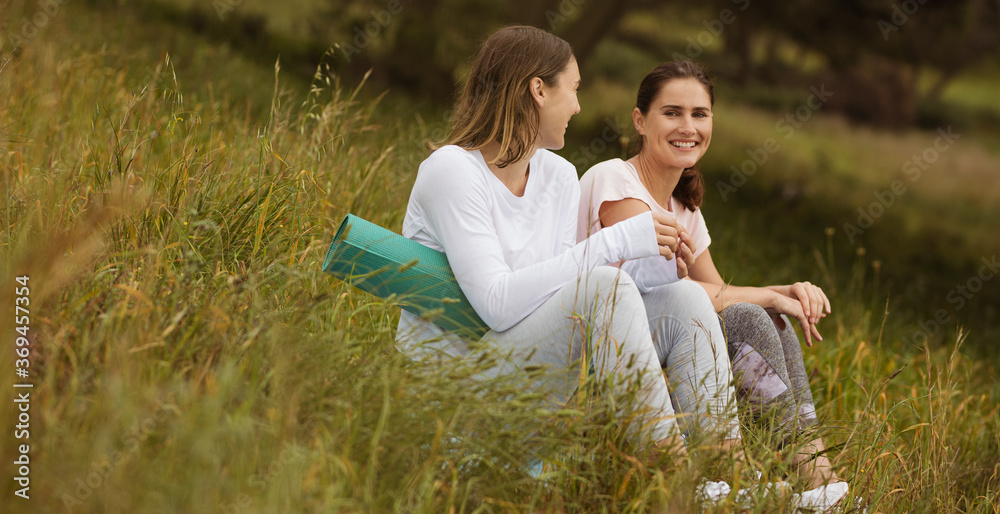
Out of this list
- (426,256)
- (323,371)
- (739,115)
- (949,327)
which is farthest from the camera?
(739,115)

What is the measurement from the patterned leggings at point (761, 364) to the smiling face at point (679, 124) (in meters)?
0.61

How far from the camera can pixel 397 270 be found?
Result: 2.30m

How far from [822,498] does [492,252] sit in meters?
1.09

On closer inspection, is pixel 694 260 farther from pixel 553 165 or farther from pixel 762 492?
pixel 762 492

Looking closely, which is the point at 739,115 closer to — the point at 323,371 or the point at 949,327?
the point at 949,327

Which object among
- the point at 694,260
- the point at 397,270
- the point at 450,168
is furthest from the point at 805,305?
the point at 397,270

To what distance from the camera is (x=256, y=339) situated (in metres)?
1.99

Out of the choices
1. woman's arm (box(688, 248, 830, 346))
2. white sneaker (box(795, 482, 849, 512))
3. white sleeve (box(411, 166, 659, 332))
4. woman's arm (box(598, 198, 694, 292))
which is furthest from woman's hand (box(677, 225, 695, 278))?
white sneaker (box(795, 482, 849, 512))

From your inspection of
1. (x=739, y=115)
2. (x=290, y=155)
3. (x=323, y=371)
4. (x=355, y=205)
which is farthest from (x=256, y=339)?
(x=739, y=115)

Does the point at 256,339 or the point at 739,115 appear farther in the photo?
the point at 739,115

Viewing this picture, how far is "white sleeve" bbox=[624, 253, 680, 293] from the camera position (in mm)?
2584

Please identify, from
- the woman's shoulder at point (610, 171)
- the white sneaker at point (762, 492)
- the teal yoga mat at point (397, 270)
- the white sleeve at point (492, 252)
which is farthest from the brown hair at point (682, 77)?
the white sneaker at point (762, 492)

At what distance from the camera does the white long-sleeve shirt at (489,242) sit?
2.32m

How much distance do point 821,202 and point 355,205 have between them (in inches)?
300
